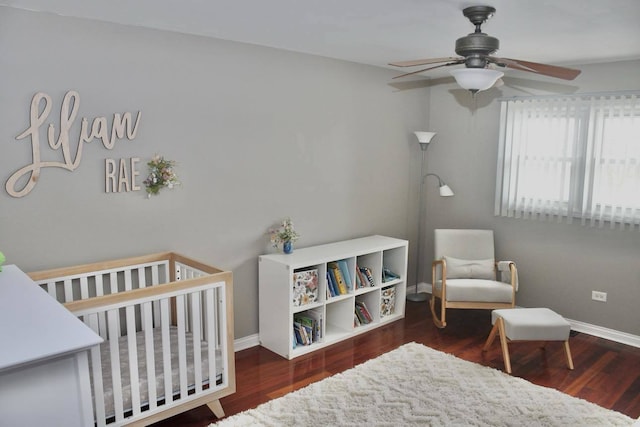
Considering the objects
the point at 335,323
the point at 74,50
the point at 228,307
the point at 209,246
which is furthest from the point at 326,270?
the point at 74,50

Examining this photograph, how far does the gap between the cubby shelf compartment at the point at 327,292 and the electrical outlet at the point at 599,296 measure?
1.58m

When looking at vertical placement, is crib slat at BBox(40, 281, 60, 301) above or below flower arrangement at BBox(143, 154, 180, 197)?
below

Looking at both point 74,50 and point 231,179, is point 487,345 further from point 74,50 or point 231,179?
point 74,50

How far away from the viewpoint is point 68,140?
295cm

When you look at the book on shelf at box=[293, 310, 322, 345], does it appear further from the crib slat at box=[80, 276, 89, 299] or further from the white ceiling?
the white ceiling

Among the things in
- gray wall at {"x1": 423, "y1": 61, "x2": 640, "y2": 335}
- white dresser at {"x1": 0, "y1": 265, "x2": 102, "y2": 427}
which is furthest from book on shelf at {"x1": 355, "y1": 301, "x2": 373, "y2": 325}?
white dresser at {"x1": 0, "y1": 265, "x2": 102, "y2": 427}

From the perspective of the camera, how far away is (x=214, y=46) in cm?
352

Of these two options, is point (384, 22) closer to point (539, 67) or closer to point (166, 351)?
point (539, 67)

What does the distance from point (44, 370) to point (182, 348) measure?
1.05m

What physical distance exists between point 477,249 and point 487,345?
1.09m

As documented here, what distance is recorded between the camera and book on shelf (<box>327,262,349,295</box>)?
4.13m

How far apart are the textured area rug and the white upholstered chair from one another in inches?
28.6

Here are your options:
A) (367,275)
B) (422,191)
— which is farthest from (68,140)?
(422,191)

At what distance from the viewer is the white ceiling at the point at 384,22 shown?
2.56 meters
